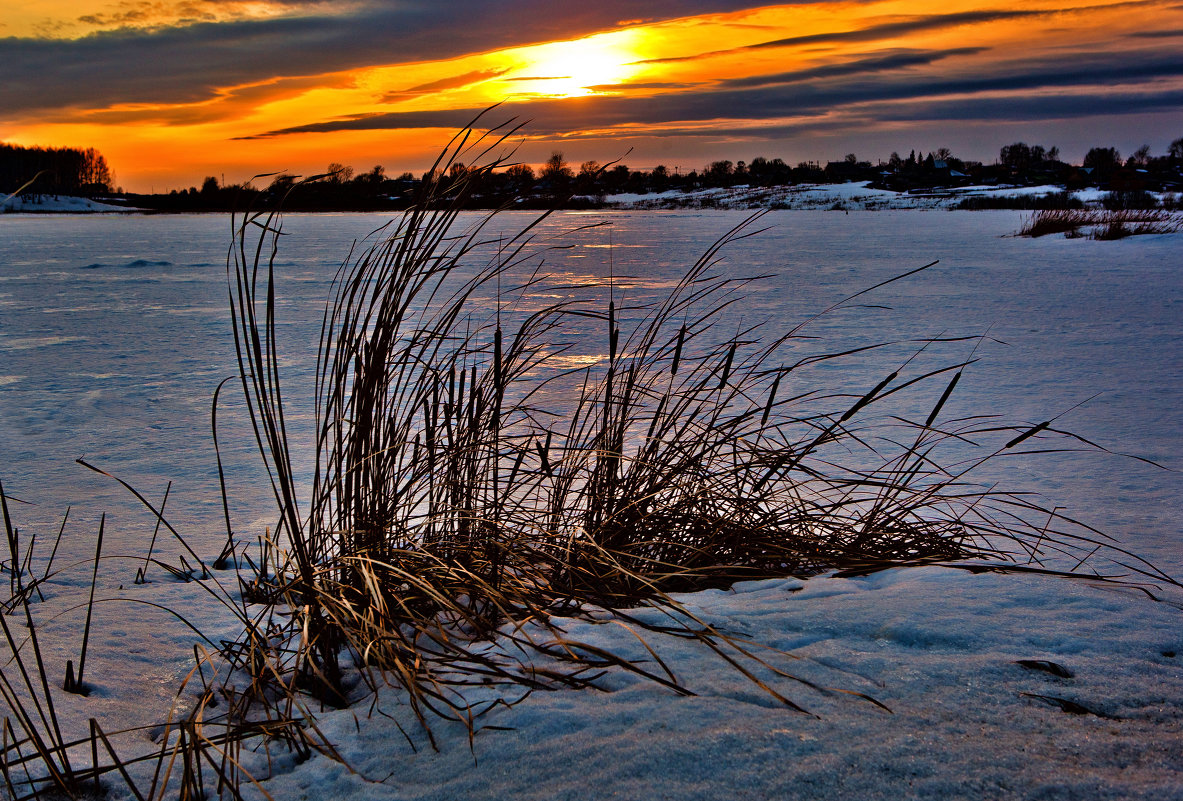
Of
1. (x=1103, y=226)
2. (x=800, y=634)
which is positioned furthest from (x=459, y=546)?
(x=1103, y=226)

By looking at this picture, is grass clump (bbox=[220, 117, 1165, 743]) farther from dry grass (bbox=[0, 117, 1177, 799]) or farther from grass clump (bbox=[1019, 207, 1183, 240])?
grass clump (bbox=[1019, 207, 1183, 240])

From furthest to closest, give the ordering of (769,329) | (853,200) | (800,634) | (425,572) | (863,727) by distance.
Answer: (853,200)
(769,329)
(425,572)
(800,634)
(863,727)

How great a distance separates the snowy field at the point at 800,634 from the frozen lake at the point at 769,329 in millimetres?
30

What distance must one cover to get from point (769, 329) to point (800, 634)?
19.0 feet

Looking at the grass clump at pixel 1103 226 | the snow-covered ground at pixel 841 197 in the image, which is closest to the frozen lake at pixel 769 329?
the grass clump at pixel 1103 226

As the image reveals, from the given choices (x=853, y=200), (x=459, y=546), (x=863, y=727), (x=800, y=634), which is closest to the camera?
(x=863, y=727)

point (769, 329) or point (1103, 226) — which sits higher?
point (1103, 226)

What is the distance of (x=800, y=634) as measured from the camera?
1548mm

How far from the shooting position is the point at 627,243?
17172 mm

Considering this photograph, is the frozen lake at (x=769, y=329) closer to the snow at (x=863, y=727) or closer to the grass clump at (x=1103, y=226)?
the grass clump at (x=1103, y=226)

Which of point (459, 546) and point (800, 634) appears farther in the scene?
point (459, 546)

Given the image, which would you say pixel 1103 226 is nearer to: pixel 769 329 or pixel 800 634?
pixel 769 329

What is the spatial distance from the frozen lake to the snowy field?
30 millimetres

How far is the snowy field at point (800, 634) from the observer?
3.72 feet
